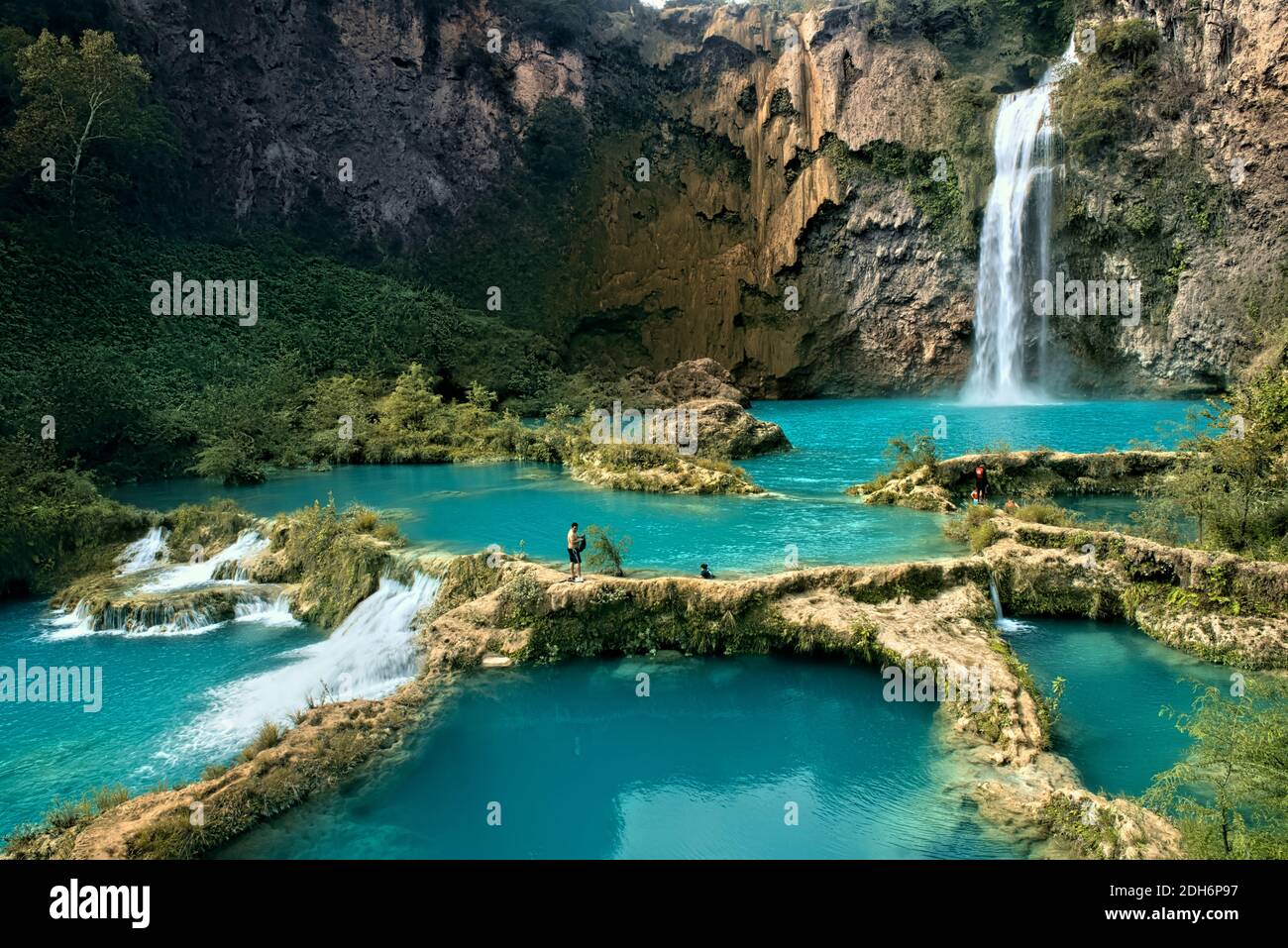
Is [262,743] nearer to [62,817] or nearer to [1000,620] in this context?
[62,817]

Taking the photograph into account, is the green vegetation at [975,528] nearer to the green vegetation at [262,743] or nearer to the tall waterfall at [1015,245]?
the green vegetation at [262,743]

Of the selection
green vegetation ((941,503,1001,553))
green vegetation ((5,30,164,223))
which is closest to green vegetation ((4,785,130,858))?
green vegetation ((941,503,1001,553))

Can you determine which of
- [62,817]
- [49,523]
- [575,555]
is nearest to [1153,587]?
[575,555]

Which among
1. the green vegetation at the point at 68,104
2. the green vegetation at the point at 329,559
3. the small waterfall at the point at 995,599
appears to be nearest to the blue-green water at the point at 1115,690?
the small waterfall at the point at 995,599

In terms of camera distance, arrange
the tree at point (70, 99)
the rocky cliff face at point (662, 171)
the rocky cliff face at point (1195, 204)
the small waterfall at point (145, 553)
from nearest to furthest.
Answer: the small waterfall at point (145, 553)
the tree at point (70, 99)
the rocky cliff face at point (1195, 204)
the rocky cliff face at point (662, 171)

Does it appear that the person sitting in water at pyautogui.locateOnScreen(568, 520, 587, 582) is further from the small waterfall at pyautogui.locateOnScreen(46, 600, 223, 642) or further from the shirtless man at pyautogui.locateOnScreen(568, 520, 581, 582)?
the small waterfall at pyautogui.locateOnScreen(46, 600, 223, 642)
